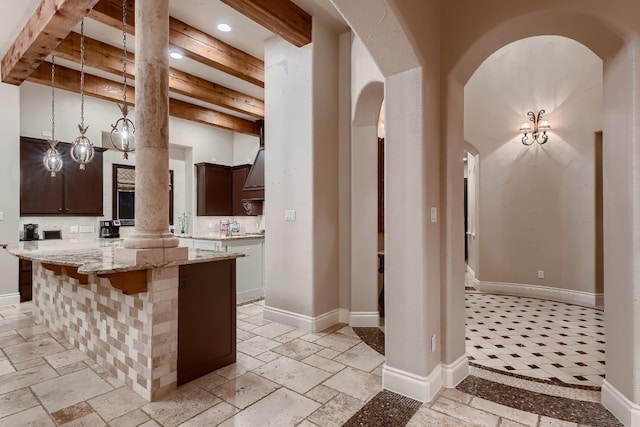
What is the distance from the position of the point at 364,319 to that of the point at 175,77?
453 centimetres

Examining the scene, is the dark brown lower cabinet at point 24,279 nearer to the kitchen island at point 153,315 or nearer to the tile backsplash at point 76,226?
the tile backsplash at point 76,226

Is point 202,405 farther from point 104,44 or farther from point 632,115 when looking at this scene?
point 104,44

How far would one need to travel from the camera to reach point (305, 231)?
12.7ft

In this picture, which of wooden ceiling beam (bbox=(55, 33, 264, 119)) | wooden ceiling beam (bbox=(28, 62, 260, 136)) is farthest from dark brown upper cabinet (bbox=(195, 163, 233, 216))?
wooden ceiling beam (bbox=(55, 33, 264, 119))

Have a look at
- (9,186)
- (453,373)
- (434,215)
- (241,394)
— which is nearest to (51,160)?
(9,186)

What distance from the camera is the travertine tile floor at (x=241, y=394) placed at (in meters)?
2.17

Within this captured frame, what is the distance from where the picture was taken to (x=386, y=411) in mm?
2260

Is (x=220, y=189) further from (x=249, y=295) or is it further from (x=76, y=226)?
(x=249, y=295)

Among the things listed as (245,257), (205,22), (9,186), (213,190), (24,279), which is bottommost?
(24,279)

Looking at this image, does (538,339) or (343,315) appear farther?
A: (343,315)

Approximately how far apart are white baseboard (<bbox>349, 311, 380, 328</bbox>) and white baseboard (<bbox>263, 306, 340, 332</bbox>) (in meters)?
0.24

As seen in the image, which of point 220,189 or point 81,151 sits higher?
point 81,151

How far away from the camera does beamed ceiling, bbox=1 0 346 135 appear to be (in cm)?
350

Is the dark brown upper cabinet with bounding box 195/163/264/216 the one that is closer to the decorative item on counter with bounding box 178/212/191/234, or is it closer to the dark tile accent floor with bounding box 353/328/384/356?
the decorative item on counter with bounding box 178/212/191/234
